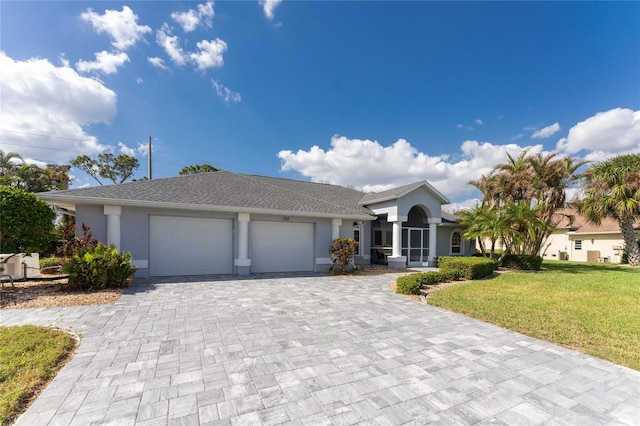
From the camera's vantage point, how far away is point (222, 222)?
40.3 ft

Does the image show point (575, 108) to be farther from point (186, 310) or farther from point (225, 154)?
point (225, 154)

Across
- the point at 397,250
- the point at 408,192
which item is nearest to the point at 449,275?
the point at 397,250

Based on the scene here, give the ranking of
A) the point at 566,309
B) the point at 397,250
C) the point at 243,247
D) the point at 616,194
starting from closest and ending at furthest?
the point at 566,309
the point at 243,247
the point at 397,250
the point at 616,194

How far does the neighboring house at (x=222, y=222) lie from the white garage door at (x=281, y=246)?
0.05 meters

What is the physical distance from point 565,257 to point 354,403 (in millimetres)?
36057

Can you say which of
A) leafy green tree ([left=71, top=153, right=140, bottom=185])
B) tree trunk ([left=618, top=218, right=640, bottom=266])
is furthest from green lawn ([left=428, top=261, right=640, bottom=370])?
leafy green tree ([left=71, top=153, right=140, bottom=185])

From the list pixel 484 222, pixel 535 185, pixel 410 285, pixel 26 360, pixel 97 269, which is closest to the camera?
pixel 26 360

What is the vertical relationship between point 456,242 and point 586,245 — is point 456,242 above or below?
above

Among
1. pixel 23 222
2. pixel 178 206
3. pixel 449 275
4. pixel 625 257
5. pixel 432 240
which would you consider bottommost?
pixel 625 257

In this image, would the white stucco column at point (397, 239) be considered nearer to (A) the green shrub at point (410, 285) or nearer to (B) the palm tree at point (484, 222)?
(B) the palm tree at point (484, 222)

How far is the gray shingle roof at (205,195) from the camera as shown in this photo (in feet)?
32.9

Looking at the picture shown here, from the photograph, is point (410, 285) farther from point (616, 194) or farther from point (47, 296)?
point (616, 194)

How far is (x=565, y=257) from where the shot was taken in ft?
92.8

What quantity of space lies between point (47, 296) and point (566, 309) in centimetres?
1431
